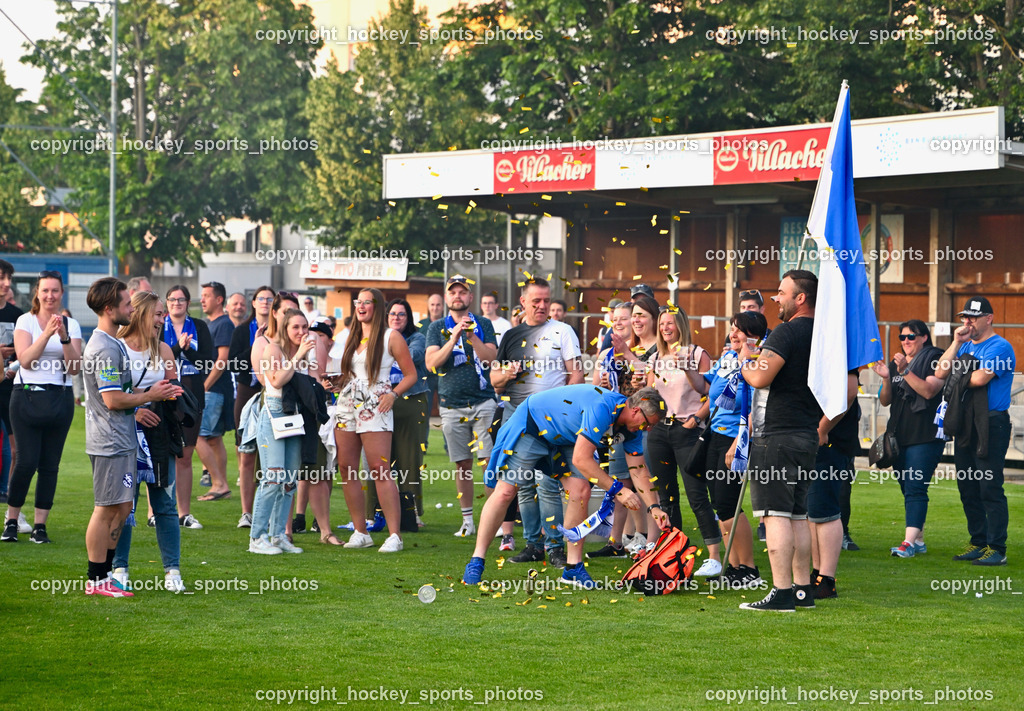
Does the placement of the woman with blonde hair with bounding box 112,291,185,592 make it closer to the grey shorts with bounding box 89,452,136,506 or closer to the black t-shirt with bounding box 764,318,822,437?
the grey shorts with bounding box 89,452,136,506

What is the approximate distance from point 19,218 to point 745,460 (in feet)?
142

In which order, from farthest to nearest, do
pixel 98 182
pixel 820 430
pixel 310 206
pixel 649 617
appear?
pixel 98 182 → pixel 310 206 → pixel 820 430 → pixel 649 617

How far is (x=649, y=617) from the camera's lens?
712 cm

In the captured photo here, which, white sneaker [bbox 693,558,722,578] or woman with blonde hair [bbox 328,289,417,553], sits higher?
woman with blonde hair [bbox 328,289,417,553]

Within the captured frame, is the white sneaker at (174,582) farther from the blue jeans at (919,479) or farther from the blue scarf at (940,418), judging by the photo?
the blue scarf at (940,418)

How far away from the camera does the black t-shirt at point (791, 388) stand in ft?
23.7

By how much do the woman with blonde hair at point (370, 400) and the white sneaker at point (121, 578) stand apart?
A: 7.41 ft

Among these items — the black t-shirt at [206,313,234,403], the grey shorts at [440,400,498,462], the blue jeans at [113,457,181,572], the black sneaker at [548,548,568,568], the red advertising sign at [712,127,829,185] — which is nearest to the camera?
the blue jeans at [113,457,181,572]

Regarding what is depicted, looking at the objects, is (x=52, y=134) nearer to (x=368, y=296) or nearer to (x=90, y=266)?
(x=90, y=266)

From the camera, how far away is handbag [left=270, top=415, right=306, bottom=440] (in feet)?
29.6

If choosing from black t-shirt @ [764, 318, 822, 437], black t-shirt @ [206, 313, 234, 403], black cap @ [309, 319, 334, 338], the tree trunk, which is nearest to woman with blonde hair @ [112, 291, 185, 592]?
black cap @ [309, 319, 334, 338]

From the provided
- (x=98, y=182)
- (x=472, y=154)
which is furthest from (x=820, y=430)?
(x=98, y=182)

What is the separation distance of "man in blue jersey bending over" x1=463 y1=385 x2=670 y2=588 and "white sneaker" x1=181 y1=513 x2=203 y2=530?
3.25 m

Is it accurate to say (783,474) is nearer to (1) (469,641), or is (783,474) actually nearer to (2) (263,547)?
(1) (469,641)
